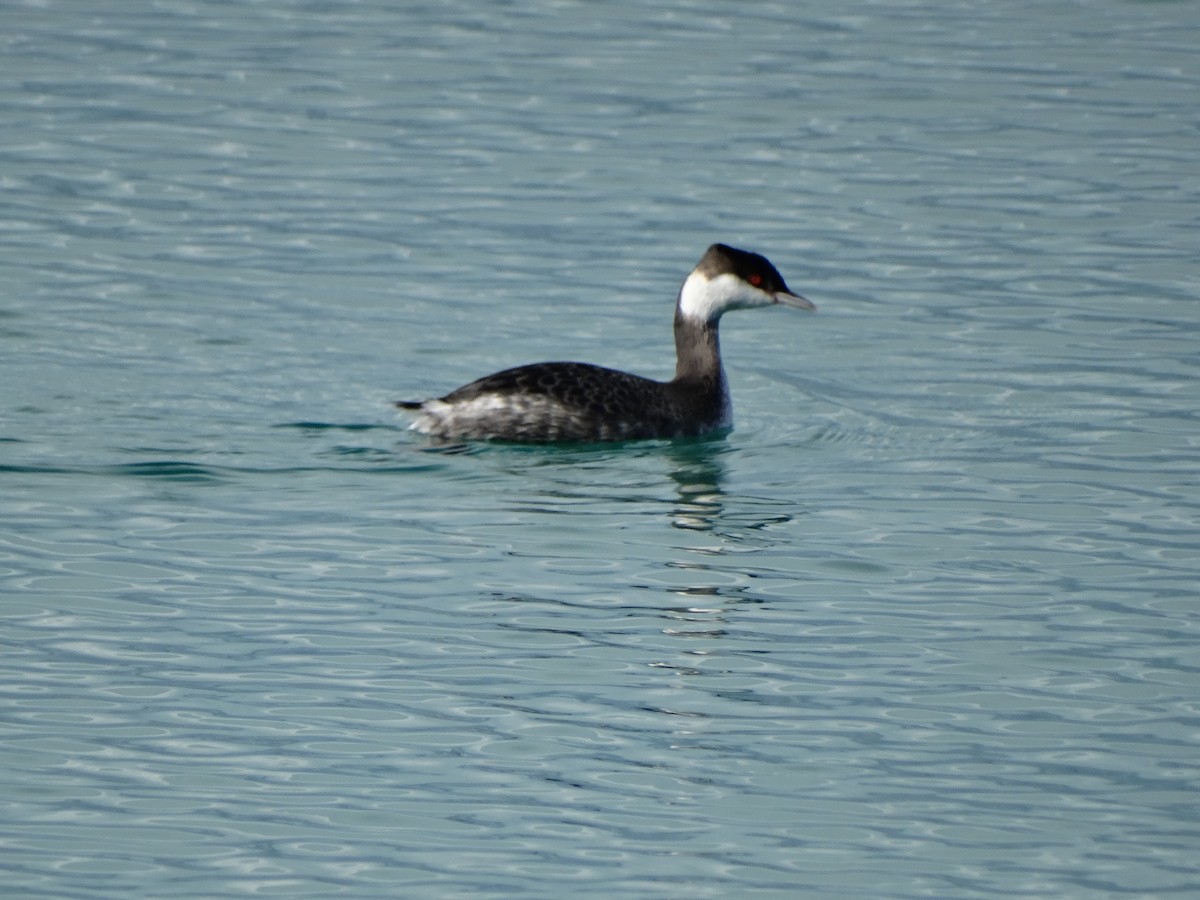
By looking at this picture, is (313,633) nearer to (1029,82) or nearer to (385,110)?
(385,110)

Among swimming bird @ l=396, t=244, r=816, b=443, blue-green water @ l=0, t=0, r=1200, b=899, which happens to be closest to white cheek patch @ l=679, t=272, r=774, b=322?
swimming bird @ l=396, t=244, r=816, b=443

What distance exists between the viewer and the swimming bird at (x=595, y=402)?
14195mm

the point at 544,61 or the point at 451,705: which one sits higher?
the point at 544,61

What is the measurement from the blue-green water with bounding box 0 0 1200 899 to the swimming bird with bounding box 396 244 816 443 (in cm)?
18

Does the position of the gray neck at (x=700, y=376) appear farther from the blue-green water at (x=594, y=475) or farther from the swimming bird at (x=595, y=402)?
the blue-green water at (x=594, y=475)

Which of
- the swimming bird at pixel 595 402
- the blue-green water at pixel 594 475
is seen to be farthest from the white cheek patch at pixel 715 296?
the blue-green water at pixel 594 475

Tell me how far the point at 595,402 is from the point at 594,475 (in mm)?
593

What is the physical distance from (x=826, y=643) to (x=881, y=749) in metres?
1.33

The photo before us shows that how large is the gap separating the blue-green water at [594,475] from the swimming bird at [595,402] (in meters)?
0.18

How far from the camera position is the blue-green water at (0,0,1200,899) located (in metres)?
8.77

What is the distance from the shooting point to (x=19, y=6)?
27.4 m

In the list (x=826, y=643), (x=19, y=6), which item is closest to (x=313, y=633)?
(x=826, y=643)

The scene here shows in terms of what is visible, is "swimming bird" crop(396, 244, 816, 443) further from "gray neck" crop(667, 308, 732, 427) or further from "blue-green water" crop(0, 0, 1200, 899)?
"blue-green water" crop(0, 0, 1200, 899)

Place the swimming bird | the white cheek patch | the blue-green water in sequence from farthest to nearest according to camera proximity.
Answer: the white cheek patch < the swimming bird < the blue-green water
